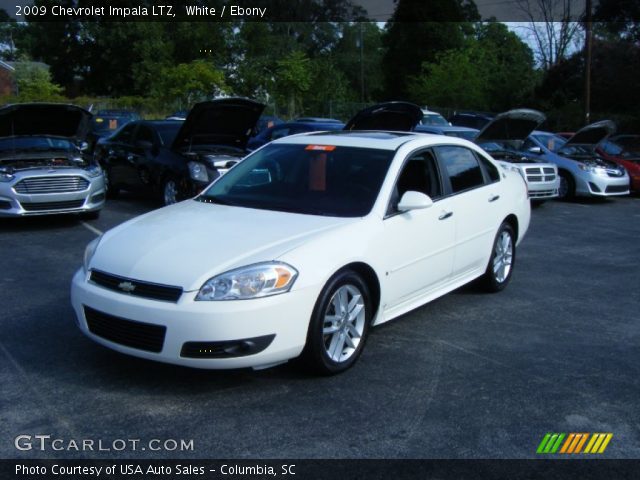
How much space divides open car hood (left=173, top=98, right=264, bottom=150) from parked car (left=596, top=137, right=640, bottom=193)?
8.19 metres

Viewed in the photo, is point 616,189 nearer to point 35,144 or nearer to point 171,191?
point 171,191

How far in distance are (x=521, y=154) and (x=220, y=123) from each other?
593 cm

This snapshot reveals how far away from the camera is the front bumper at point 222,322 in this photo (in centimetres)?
398

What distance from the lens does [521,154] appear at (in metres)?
13.7

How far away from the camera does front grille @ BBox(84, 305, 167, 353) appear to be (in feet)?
13.4

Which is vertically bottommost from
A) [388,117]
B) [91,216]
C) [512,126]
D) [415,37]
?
[91,216]

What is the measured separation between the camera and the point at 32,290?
6.61m

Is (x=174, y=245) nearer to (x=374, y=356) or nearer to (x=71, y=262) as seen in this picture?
(x=374, y=356)

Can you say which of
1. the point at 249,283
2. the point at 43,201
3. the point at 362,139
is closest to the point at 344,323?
the point at 249,283

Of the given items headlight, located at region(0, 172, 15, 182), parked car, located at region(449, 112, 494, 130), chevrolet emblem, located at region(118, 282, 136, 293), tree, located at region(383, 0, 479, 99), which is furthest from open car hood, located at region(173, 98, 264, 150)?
tree, located at region(383, 0, 479, 99)

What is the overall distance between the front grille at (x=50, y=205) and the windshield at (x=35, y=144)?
111 centimetres

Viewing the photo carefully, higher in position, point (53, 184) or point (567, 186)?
point (53, 184)

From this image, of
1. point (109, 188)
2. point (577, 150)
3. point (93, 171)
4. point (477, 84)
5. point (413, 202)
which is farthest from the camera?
point (477, 84)

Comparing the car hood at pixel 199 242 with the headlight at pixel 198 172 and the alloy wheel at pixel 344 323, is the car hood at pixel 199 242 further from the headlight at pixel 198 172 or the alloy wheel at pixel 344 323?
the headlight at pixel 198 172
